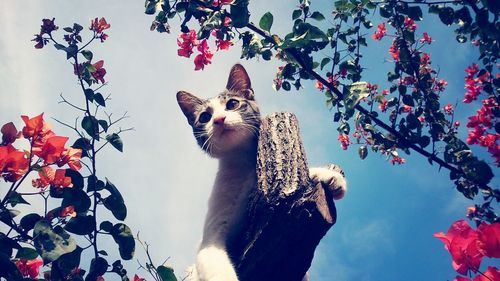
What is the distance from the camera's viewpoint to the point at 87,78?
248 cm

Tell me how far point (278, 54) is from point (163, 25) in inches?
38.7

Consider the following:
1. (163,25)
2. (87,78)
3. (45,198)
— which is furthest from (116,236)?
(163,25)

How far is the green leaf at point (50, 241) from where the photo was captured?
170cm

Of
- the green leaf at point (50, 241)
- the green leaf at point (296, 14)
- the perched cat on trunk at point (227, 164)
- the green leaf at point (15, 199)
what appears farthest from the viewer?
the green leaf at point (296, 14)

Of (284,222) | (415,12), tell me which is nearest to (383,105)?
(415,12)

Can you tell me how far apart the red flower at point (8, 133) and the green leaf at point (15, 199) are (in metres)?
0.26

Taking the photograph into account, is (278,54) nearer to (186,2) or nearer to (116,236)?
(186,2)

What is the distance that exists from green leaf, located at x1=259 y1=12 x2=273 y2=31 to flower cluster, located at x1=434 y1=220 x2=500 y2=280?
5.89ft

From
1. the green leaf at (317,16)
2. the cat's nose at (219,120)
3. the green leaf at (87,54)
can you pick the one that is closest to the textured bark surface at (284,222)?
the cat's nose at (219,120)

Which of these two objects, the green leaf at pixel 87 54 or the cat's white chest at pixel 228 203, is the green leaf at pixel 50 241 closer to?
the cat's white chest at pixel 228 203

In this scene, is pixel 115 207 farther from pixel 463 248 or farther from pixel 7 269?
pixel 463 248

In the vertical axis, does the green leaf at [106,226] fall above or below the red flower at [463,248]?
below

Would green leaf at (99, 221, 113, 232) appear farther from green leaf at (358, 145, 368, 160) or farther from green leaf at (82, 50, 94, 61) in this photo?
green leaf at (358, 145, 368, 160)

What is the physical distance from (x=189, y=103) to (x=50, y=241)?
2.26 metres
